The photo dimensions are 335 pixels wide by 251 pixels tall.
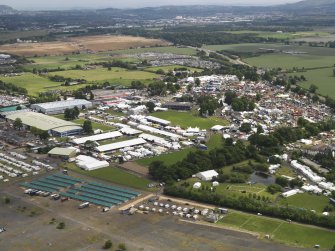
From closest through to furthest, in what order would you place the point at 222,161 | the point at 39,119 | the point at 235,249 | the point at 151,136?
the point at 235,249 → the point at 222,161 → the point at 151,136 → the point at 39,119

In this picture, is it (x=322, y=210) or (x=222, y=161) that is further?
(x=222, y=161)

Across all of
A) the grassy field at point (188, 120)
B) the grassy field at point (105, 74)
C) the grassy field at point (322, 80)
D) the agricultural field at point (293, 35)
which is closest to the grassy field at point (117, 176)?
the grassy field at point (188, 120)

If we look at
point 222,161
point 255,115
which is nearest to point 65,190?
point 222,161

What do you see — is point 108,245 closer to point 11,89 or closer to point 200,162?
point 200,162

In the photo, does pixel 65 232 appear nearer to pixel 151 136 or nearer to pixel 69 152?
pixel 69 152

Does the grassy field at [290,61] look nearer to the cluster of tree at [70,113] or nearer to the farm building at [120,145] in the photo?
the cluster of tree at [70,113]

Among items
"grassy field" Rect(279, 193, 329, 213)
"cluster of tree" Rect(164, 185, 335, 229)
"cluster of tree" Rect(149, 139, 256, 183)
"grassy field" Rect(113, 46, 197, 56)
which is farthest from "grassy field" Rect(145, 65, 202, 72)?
"grassy field" Rect(279, 193, 329, 213)

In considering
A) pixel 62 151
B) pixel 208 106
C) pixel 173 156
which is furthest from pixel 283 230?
pixel 208 106
